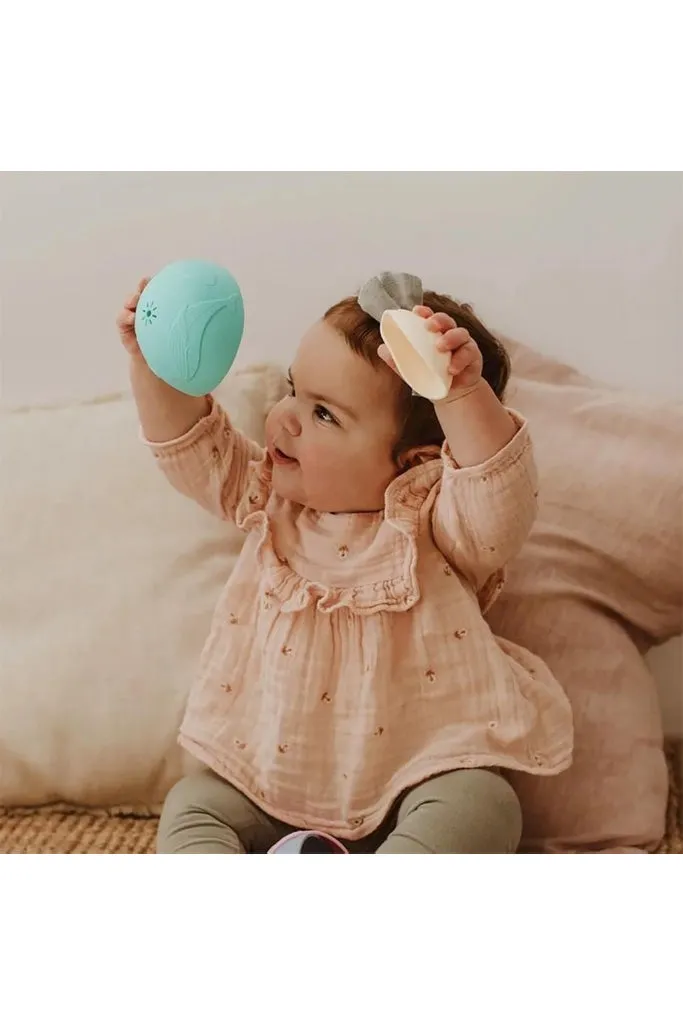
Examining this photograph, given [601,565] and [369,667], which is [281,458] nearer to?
[369,667]

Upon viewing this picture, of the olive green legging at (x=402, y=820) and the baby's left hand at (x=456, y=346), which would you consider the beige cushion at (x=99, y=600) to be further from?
the baby's left hand at (x=456, y=346)

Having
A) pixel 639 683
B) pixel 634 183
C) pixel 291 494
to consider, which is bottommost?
pixel 639 683

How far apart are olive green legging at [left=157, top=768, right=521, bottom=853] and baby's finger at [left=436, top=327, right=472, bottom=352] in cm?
34

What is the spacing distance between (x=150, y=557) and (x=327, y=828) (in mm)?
294

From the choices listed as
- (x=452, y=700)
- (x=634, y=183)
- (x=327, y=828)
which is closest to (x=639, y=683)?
(x=452, y=700)

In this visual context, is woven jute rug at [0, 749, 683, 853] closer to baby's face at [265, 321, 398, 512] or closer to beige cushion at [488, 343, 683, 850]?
beige cushion at [488, 343, 683, 850]

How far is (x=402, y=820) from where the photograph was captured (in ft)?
2.89

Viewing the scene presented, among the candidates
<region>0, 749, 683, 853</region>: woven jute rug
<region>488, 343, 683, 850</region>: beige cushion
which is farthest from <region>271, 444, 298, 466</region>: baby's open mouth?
<region>0, 749, 683, 853</region>: woven jute rug

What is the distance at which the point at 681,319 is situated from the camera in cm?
102

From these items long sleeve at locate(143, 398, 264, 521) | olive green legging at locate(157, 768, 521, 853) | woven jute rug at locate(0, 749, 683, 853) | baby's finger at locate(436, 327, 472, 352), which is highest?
baby's finger at locate(436, 327, 472, 352)

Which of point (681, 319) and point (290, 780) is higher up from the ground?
point (681, 319)

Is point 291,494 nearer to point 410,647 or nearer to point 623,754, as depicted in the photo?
point 410,647

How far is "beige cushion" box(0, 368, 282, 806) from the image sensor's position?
100 centimetres

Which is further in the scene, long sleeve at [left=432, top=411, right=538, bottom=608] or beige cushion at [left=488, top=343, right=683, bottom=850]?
beige cushion at [left=488, top=343, right=683, bottom=850]
